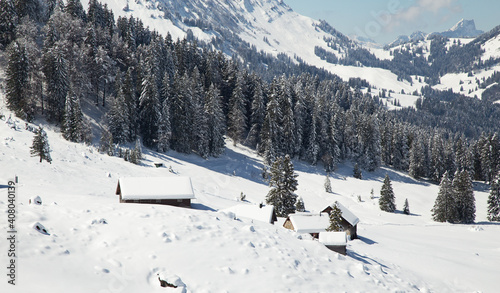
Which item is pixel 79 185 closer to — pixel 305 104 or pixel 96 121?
pixel 96 121

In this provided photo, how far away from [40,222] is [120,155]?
39.9 m

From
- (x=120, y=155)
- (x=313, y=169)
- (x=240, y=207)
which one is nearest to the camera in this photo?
(x=240, y=207)

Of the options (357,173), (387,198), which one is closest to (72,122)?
(387,198)

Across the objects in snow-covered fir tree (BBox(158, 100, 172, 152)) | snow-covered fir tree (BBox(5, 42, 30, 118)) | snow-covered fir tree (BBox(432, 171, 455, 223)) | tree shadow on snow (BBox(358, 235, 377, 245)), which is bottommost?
tree shadow on snow (BBox(358, 235, 377, 245))

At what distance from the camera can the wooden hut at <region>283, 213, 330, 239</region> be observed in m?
37.3

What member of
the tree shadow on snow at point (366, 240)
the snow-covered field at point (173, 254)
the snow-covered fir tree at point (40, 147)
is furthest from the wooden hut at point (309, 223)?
the snow-covered fir tree at point (40, 147)

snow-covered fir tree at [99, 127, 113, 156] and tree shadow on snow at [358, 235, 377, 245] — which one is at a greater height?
snow-covered fir tree at [99, 127, 113, 156]

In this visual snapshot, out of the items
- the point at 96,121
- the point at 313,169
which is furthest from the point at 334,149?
the point at 96,121

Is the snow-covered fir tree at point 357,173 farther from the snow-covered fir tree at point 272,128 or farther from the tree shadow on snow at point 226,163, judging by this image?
the tree shadow on snow at point 226,163

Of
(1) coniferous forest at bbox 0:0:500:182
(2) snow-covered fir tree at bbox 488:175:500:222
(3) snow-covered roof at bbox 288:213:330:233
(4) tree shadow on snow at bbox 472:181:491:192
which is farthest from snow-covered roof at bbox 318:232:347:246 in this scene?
(4) tree shadow on snow at bbox 472:181:491:192

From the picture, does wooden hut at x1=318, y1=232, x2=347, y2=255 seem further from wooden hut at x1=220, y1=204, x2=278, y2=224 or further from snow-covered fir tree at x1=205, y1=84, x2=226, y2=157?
snow-covered fir tree at x1=205, y1=84, x2=226, y2=157

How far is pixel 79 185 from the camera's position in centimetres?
3478

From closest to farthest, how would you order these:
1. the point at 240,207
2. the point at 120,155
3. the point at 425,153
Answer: the point at 240,207, the point at 120,155, the point at 425,153

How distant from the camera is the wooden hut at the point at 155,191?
3155 centimetres
